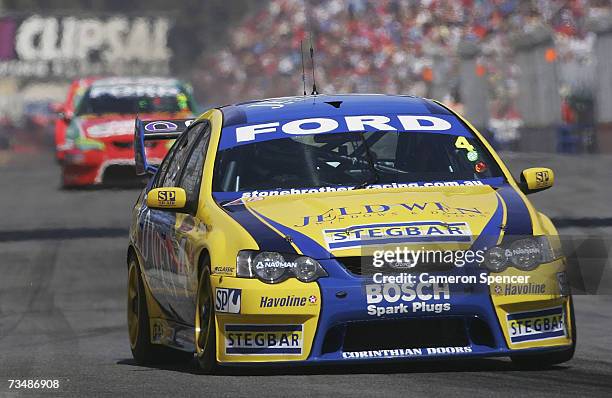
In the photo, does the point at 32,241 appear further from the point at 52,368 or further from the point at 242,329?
the point at 242,329

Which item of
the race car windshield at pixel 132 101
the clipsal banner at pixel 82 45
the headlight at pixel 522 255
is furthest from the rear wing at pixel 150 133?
the clipsal banner at pixel 82 45

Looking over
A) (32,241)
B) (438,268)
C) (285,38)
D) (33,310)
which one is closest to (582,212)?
(32,241)

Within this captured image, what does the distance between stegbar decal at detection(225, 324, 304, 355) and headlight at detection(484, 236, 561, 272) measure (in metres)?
0.82

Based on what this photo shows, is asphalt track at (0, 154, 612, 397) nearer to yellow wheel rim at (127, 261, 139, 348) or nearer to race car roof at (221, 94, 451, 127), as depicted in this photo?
yellow wheel rim at (127, 261, 139, 348)

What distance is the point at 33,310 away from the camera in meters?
12.3

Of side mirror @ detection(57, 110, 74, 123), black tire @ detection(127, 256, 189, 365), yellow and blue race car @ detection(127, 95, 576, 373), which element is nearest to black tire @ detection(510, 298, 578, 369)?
yellow and blue race car @ detection(127, 95, 576, 373)

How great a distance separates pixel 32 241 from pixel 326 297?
10.4m

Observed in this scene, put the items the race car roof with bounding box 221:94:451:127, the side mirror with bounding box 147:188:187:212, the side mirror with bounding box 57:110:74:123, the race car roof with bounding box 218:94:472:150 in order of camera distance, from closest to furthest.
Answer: the side mirror with bounding box 147:188:187:212 → the race car roof with bounding box 218:94:472:150 → the race car roof with bounding box 221:94:451:127 → the side mirror with bounding box 57:110:74:123

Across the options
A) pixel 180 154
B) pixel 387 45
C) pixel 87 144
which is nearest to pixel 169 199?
pixel 180 154

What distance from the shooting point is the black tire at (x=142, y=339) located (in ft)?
28.1

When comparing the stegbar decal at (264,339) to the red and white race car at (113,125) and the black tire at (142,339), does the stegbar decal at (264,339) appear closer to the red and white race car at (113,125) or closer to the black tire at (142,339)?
the black tire at (142,339)

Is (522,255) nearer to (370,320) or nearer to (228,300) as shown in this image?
(370,320)

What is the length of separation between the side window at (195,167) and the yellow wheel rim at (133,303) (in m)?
0.70

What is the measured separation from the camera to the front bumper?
22.3 feet
